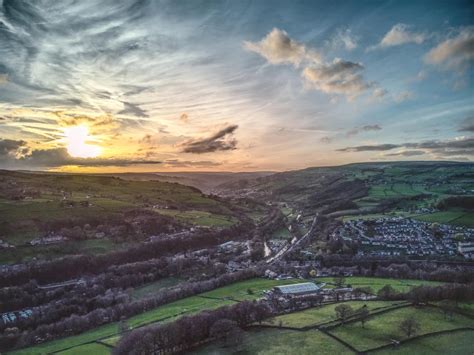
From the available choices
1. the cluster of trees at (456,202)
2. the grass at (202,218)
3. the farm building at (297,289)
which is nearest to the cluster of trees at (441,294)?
the farm building at (297,289)

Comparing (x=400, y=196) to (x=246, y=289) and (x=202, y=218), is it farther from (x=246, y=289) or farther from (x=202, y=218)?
(x=246, y=289)

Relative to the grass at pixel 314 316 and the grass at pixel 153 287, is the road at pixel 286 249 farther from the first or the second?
the grass at pixel 314 316

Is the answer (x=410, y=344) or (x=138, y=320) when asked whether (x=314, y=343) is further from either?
(x=138, y=320)

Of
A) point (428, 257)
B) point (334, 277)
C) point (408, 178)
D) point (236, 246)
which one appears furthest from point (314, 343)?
point (408, 178)

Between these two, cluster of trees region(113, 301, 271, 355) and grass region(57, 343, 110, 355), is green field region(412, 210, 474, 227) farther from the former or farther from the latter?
grass region(57, 343, 110, 355)

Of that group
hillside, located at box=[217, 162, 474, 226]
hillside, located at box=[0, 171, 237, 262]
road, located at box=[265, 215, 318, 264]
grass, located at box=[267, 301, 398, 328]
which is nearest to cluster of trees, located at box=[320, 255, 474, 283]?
road, located at box=[265, 215, 318, 264]

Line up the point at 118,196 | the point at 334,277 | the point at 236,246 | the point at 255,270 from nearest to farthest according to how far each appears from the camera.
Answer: the point at 334,277 < the point at 255,270 < the point at 236,246 < the point at 118,196
